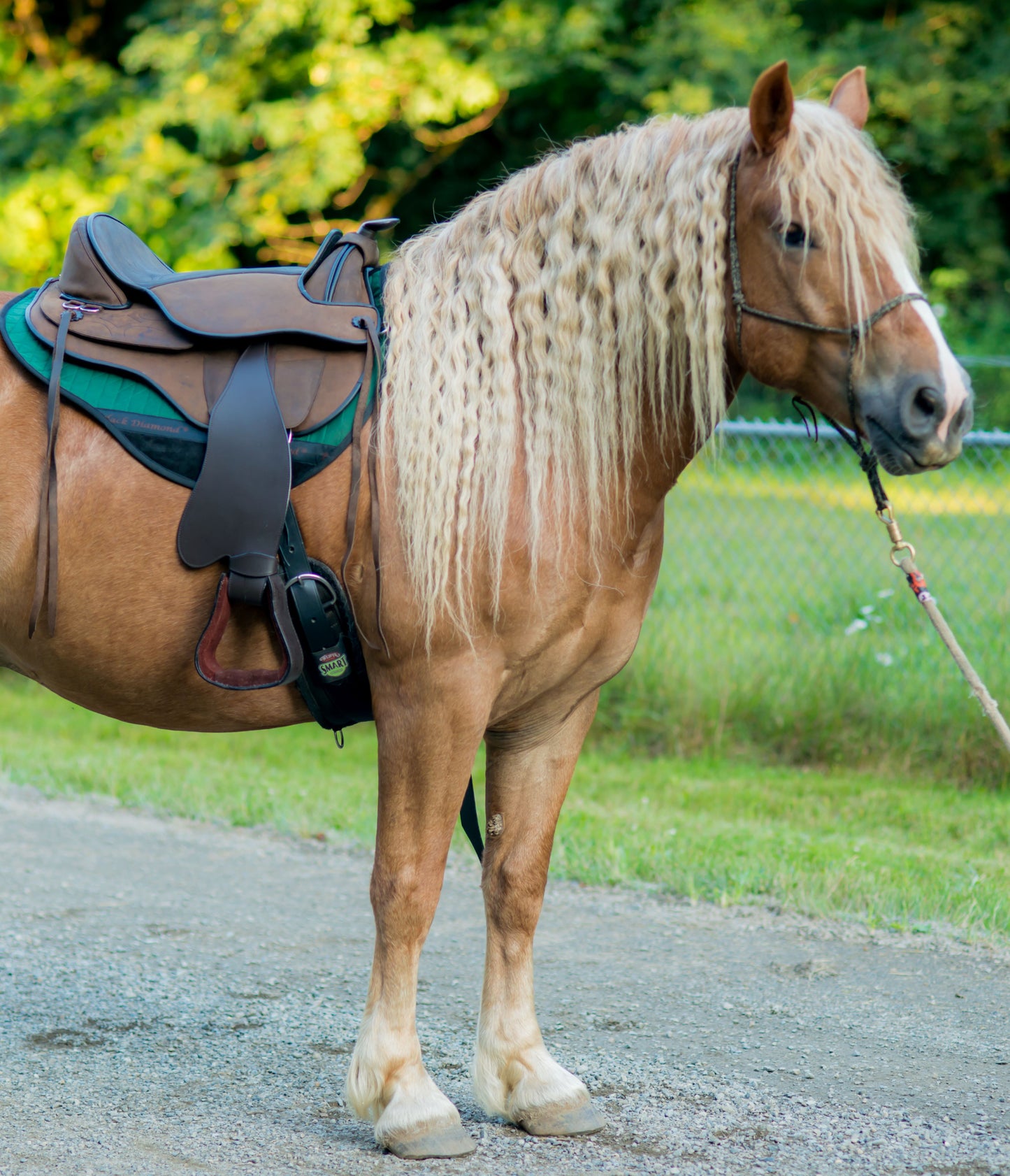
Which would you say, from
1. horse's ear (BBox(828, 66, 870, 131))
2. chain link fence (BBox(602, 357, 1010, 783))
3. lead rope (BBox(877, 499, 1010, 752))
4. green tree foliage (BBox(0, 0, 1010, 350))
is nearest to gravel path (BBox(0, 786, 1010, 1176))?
lead rope (BBox(877, 499, 1010, 752))

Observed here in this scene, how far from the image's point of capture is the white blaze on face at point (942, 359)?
2.15 meters

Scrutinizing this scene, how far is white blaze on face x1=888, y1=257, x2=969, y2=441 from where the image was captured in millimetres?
2148

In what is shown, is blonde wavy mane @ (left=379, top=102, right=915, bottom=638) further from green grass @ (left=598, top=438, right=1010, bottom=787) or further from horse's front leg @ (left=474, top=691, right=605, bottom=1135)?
green grass @ (left=598, top=438, right=1010, bottom=787)

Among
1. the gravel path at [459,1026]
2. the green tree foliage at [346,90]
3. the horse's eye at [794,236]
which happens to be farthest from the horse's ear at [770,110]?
the green tree foliage at [346,90]

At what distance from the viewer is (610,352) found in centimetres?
240

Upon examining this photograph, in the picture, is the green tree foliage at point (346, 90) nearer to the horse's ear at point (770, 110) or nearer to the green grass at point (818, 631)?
the green grass at point (818, 631)

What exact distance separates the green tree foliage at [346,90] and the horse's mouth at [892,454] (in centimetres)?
852

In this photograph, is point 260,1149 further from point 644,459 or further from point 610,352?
point 610,352

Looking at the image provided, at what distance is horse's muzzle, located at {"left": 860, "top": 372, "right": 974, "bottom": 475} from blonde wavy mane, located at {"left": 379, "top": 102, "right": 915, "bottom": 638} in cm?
30

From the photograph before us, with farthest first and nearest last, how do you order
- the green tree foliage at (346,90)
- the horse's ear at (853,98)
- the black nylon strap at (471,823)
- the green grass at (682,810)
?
the green tree foliage at (346,90) < the green grass at (682,810) < the black nylon strap at (471,823) < the horse's ear at (853,98)

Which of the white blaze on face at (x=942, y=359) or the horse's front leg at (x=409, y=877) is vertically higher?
the white blaze on face at (x=942, y=359)

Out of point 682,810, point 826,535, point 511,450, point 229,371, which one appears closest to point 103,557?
point 229,371

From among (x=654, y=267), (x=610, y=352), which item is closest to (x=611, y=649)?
(x=610, y=352)

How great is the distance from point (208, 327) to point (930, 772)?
4.32 meters
